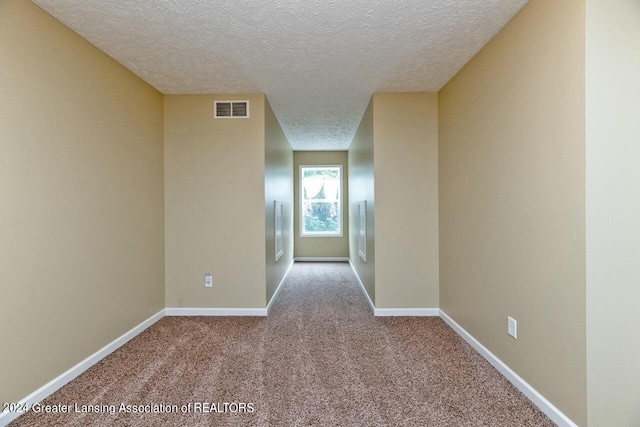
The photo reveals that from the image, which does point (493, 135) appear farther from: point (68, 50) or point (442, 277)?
point (68, 50)

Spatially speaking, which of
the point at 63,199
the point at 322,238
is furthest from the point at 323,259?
the point at 63,199

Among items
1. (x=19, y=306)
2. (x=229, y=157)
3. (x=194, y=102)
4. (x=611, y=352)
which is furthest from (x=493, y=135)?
(x=19, y=306)

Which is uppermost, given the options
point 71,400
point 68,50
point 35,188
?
point 68,50

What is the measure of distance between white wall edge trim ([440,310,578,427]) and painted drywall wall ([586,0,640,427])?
19 centimetres

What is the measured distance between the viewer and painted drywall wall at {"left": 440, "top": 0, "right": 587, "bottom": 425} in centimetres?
163

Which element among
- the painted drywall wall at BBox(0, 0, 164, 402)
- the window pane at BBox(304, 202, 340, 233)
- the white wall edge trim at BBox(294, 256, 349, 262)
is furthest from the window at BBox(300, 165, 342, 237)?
the painted drywall wall at BBox(0, 0, 164, 402)

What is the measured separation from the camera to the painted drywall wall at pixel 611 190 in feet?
5.06

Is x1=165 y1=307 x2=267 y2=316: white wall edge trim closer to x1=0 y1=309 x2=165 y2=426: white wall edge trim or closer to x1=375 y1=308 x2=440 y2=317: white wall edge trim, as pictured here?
x1=0 y1=309 x2=165 y2=426: white wall edge trim

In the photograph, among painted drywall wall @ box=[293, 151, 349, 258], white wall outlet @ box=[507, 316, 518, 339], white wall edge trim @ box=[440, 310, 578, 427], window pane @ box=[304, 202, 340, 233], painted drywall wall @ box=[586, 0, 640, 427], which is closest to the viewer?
painted drywall wall @ box=[586, 0, 640, 427]

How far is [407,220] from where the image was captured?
354 centimetres

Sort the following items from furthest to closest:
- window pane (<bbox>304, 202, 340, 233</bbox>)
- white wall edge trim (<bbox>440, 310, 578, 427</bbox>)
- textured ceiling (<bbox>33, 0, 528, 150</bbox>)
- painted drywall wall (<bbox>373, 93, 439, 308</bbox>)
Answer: window pane (<bbox>304, 202, 340, 233</bbox>), painted drywall wall (<bbox>373, 93, 439, 308</bbox>), textured ceiling (<bbox>33, 0, 528, 150</bbox>), white wall edge trim (<bbox>440, 310, 578, 427</bbox>)

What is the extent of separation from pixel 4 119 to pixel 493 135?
3121 mm

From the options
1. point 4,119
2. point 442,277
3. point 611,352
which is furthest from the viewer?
point 442,277

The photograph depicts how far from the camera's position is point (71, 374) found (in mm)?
2217
